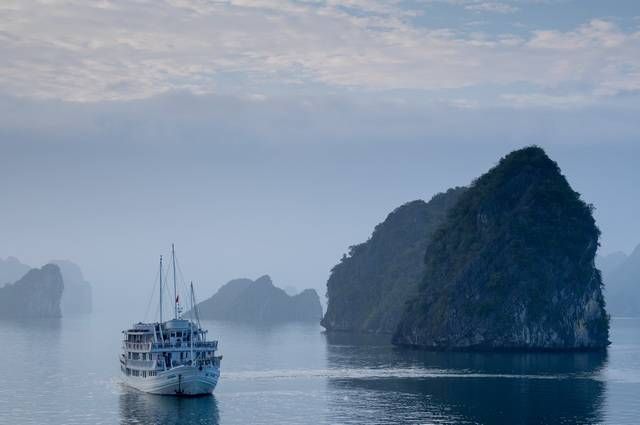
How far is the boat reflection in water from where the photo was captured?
3602 inches

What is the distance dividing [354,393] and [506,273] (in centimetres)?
7396

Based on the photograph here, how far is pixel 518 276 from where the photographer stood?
17825 cm

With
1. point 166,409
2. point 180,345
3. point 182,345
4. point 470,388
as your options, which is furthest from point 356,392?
point 166,409

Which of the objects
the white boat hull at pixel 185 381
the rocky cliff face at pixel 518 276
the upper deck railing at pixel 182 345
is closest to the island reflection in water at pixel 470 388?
the rocky cliff face at pixel 518 276

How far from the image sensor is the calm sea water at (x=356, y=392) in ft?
309

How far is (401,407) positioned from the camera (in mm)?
99688

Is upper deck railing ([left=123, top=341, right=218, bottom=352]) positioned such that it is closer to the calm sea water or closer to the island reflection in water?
the calm sea water

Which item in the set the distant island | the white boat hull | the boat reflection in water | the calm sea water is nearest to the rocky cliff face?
the distant island

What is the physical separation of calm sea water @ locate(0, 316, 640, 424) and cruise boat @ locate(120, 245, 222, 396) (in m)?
1.77

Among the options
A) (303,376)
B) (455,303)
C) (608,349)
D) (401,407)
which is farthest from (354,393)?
Result: (608,349)

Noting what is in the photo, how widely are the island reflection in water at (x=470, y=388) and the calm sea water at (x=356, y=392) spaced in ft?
0.42

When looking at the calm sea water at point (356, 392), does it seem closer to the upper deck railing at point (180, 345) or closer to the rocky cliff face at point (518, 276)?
the upper deck railing at point (180, 345)

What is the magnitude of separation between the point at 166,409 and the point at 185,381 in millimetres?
7516

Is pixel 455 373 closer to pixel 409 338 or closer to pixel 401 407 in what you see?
pixel 401 407
